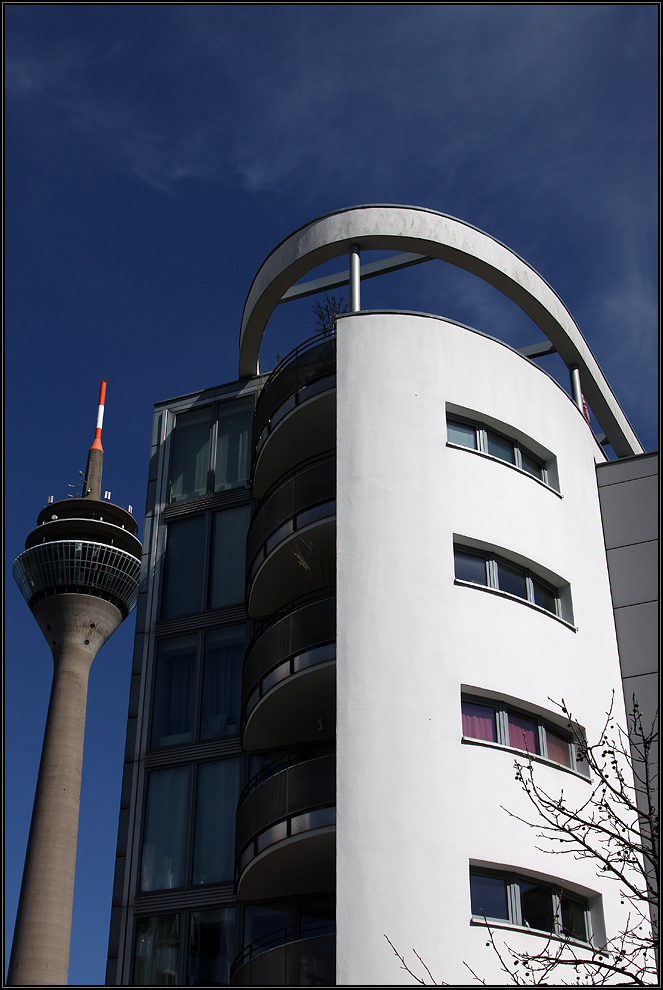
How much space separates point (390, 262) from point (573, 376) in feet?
16.7

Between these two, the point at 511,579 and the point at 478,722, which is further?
the point at 511,579

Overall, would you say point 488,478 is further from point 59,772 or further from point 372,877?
point 59,772

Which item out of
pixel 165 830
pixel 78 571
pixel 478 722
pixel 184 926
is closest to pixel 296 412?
pixel 478 722

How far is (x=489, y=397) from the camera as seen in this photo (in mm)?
19766

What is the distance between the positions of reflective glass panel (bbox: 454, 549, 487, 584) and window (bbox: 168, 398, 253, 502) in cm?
724

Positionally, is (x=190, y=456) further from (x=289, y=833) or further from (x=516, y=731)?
(x=516, y=731)

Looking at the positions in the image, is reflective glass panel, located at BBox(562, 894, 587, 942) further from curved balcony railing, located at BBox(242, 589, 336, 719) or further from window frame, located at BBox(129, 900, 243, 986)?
window frame, located at BBox(129, 900, 243, 986)

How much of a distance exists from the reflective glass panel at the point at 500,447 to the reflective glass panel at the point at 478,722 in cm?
517

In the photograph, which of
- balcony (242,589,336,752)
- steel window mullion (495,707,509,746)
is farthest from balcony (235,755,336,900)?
steel window mullion (495,707,509,746)

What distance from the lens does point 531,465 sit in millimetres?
20359

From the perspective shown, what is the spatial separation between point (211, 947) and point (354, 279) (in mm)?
12899

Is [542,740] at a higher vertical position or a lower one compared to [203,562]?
lower

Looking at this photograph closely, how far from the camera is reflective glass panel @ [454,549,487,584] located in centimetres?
1756

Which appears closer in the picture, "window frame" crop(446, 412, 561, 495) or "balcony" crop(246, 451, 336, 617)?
"balcony" crop(246, 451, 336, 617)
